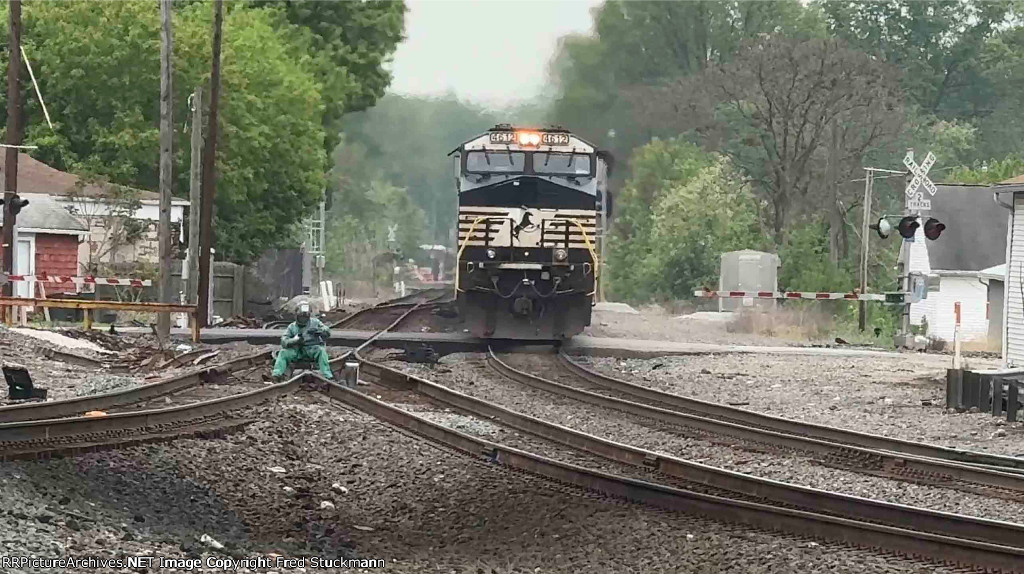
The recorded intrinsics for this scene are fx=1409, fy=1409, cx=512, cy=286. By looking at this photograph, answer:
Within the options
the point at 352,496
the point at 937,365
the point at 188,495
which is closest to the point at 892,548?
the point at 352,496

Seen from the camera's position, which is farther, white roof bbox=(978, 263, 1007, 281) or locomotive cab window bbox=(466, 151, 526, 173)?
white roof bbox=(978, 263, 1007, 281)

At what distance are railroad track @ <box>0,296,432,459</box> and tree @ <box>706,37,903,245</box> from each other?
34700mm

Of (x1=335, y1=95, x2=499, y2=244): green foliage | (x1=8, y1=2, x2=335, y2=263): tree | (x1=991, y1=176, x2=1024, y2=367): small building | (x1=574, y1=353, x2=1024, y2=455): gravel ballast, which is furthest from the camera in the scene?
(x1=335, y1=95, x2=499, y2=244): green foliage

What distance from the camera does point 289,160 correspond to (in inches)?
1757

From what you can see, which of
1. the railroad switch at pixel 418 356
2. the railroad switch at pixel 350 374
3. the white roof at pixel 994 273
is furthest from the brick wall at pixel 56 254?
the white roof at pixel 994 273

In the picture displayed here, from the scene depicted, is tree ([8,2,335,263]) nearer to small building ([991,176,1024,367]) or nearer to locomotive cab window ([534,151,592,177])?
locomotive cab window ([534,151,592,177])

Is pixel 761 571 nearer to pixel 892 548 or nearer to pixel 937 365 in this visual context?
pixel 892 548

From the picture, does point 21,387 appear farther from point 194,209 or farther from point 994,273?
point 994,273

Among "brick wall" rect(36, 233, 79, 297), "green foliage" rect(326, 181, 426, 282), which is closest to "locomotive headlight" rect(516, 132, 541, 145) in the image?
"brick wall" rect(36, 233, 79, 297)

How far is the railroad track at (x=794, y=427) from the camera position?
12266mm

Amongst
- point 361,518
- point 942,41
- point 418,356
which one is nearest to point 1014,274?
point 418,356

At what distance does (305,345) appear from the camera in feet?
53.0

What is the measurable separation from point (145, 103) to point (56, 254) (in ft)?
20.6

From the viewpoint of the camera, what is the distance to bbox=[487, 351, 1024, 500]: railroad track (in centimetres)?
1108
